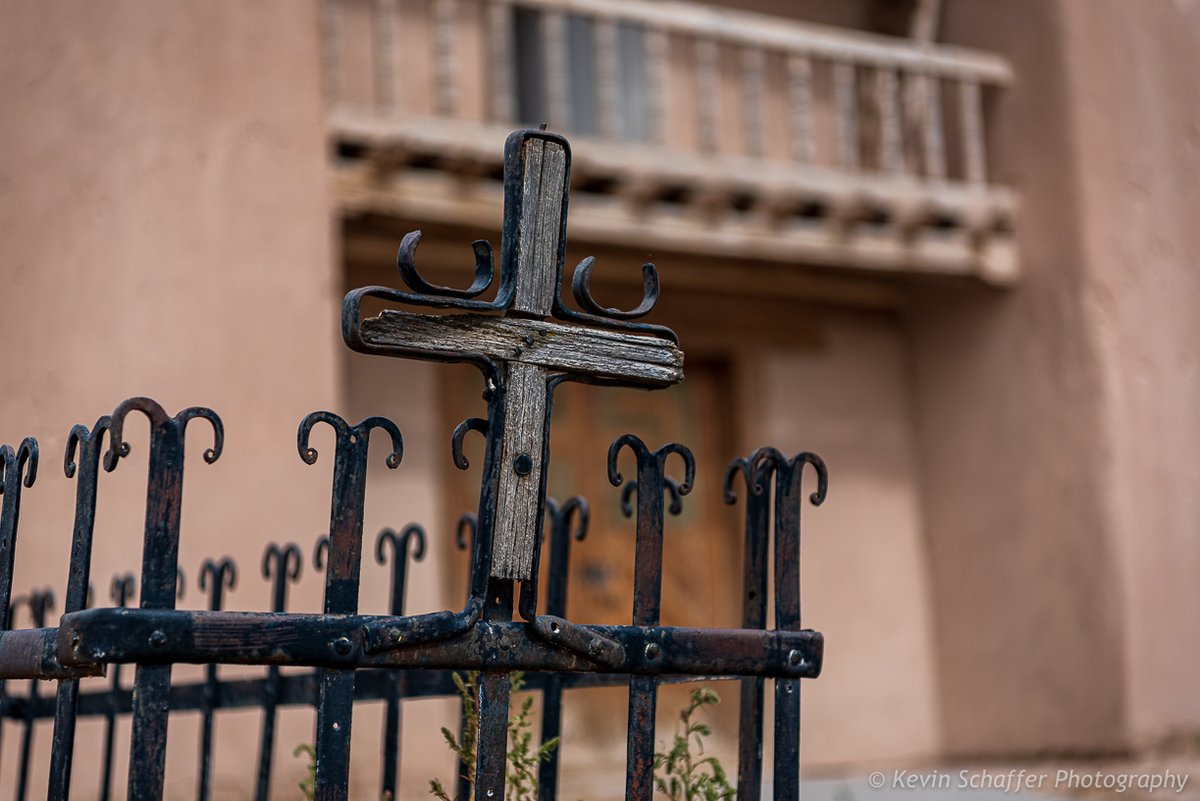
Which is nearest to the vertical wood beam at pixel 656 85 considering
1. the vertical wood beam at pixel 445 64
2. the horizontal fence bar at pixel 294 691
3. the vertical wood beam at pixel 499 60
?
the vertical wood beam at pixel 499 60

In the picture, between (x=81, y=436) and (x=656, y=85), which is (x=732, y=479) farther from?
(x=656, y=85)

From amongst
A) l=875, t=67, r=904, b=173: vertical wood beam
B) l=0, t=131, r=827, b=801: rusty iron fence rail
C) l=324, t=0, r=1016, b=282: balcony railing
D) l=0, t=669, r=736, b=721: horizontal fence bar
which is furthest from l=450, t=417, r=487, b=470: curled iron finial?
l=875, t=67, r=904, b=173: vertical wood beam

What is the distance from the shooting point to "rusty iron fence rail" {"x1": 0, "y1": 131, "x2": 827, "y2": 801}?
1.49m

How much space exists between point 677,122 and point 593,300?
Result: 5.67 metres

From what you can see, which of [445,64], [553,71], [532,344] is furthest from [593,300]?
[553,71]

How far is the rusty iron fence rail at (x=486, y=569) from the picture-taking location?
149 centimetres

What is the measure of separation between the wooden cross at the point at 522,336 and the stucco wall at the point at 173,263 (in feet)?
11.0

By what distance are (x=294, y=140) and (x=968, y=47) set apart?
12.0 feet

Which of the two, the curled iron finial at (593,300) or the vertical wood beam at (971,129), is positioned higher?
the vertical wood beam at (971,129)

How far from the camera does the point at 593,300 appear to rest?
175 cm

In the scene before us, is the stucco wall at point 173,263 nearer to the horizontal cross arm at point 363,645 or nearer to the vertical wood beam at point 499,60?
the vertical wood beam at point 499,60

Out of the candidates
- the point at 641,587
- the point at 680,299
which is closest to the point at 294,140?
the point at 680,299

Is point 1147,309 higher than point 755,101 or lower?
lower

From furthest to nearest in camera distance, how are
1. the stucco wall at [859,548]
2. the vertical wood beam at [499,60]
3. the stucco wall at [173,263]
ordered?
the stucco wall at [859,548]
the vertical wood beam at [499,60]
the stucco wall at [173,263]
